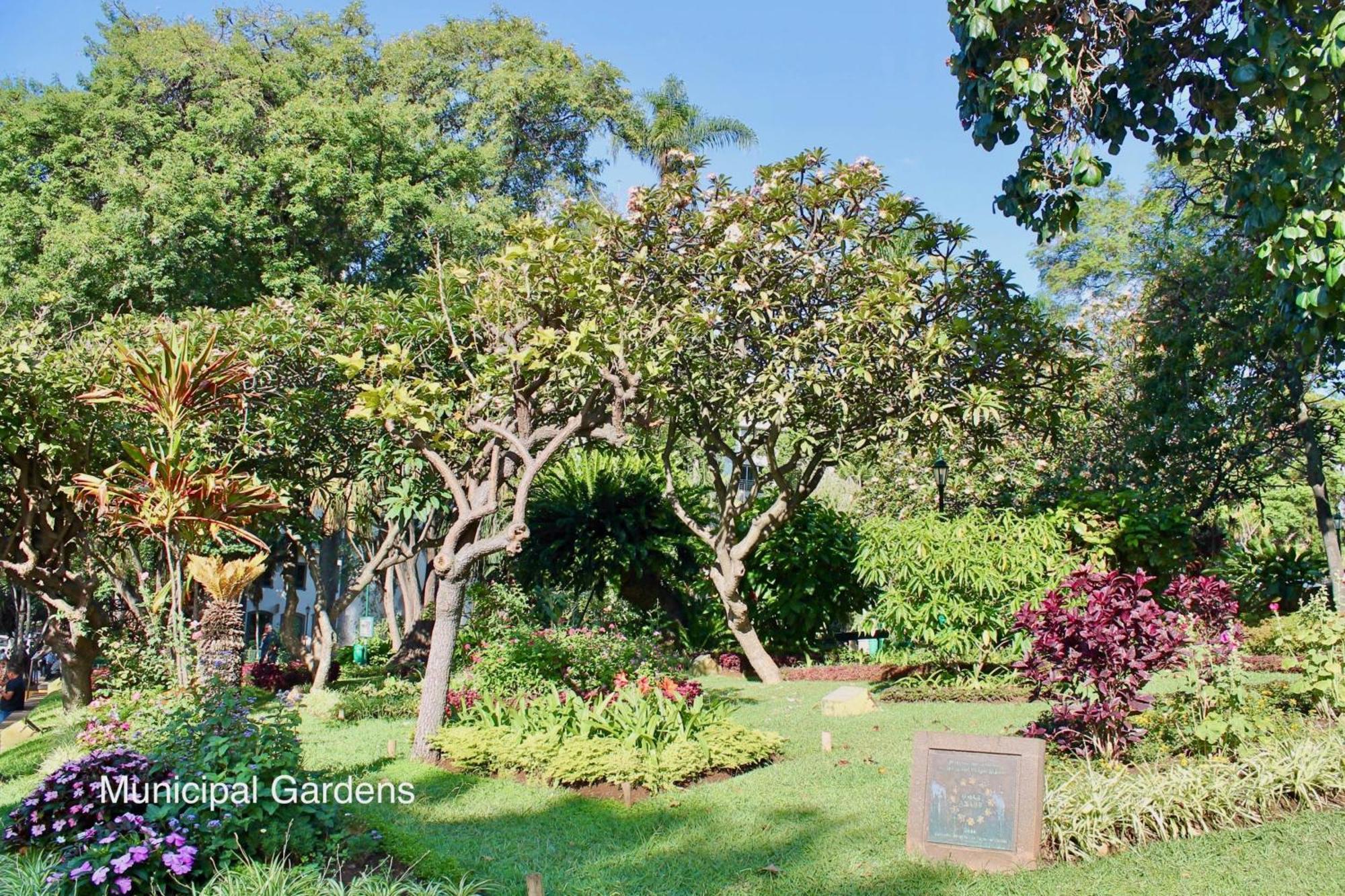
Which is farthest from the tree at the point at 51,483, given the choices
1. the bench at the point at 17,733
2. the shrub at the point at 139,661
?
the bench at the point at 17,733

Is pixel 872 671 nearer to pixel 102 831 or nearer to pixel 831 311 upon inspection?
pixel 831 311

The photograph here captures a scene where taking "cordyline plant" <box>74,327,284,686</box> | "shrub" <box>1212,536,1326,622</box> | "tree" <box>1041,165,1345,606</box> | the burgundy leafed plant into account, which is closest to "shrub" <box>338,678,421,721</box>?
"cordyline plant" <box>74,327,284,686</box>

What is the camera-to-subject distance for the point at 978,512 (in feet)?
43.7

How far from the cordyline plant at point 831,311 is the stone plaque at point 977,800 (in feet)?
22.8

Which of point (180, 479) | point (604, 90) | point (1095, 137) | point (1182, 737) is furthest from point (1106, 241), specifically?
→ point (180, 479)

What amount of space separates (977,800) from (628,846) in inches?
85.5

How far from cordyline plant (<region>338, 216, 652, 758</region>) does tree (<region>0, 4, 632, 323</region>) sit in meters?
4.86

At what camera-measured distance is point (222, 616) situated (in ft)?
28.8

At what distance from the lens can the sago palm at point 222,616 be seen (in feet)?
28.3

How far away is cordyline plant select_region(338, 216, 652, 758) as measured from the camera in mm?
9688

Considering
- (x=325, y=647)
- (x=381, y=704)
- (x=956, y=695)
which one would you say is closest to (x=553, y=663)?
(x=381, y=704)

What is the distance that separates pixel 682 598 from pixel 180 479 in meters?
10.7

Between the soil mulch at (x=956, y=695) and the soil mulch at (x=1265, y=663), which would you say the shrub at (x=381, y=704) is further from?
the soil mulch at (x=1265, y=663)

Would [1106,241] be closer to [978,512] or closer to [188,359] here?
[978,512]
